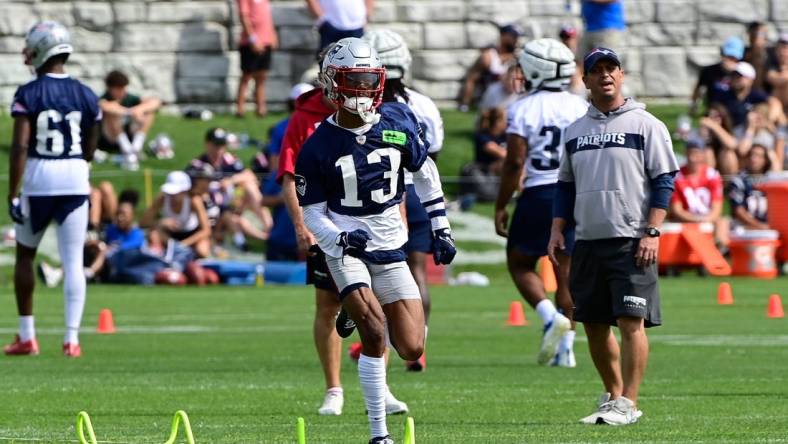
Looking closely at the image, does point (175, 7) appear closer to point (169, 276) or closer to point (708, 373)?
point (169, 276)

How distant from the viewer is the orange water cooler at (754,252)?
78.5 feet

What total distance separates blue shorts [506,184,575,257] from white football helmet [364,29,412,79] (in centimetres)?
159

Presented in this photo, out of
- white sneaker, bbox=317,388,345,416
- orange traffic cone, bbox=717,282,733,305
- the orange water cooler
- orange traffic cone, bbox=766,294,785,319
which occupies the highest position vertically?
white sneaker, bbox=317,388,345,416

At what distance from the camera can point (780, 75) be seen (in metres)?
27.8

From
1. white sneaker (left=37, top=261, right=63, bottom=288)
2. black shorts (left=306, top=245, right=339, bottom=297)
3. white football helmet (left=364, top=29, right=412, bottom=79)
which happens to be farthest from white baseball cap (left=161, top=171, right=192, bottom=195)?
black shorts (left=306, top=245, right=339, bottom=297)

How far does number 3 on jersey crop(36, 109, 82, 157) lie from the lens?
45.1 ft

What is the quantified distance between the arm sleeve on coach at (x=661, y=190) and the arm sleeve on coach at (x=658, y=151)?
3cm

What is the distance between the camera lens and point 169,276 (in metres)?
23.5

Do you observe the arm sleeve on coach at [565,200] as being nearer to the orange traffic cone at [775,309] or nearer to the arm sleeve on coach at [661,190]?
the arm sleeve on coach at [661,190]

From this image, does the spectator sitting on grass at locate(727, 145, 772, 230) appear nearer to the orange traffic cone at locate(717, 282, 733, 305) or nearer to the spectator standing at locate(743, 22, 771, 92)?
the spectator standing at locate(743, 22, 771, 92)

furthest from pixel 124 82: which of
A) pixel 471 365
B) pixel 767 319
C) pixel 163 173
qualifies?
pixel 471 365

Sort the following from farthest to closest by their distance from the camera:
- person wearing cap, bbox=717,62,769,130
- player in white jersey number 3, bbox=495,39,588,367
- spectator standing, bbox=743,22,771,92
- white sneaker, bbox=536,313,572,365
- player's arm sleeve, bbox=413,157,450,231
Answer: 1. spectator standing, bbox=743,22,771,92
2. person wearing cap, bbox=717,62,769,130
3. player in white jersey number 3, bbox=495,39,588,367
4. white sneaker, bbox=536,313,572,365
5. player's arm sleeve, bbox=413,157,450,231

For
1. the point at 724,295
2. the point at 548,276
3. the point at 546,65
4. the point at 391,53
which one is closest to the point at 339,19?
the point at 548,276

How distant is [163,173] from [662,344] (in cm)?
1297
